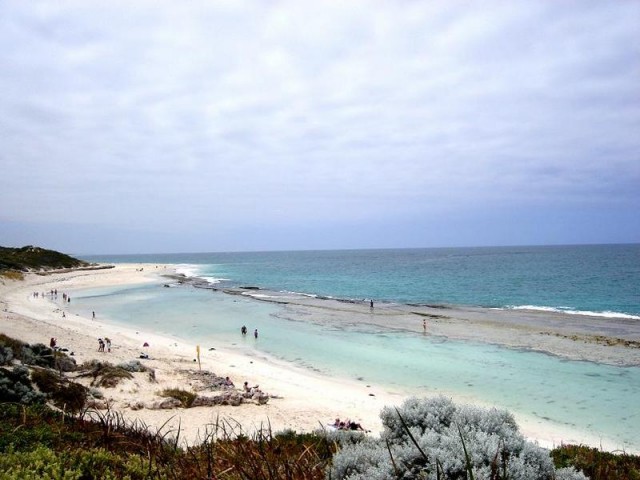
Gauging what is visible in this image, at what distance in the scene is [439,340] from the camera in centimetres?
3198

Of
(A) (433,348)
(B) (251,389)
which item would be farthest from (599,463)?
(A) (433,348)

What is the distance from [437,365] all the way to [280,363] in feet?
31.7

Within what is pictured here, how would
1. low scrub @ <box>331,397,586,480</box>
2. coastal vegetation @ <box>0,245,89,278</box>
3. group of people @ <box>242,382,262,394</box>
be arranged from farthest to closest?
coastal vegetation @ <box>0,245,89,278</box>, group of people @ <box>242,382,262,394</box>, low scrub @ <box>331,397,586,480</box>

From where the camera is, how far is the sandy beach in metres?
15.4

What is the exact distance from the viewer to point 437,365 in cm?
2505

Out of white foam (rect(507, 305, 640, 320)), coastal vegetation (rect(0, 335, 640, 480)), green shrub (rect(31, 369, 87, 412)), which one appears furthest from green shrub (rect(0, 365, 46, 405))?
white foam (rect(507, 305, 640, 320))

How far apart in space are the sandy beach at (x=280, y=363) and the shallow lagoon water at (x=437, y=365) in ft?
5.15

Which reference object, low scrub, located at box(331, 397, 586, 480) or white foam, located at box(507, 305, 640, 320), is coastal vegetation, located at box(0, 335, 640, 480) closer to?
low scrub, located at box(331, 397, 586, 480)

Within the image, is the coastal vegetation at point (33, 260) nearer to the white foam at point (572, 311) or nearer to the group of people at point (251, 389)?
the group of people at point (251, 389)

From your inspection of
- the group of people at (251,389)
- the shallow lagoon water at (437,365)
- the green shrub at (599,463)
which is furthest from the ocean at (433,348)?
the green shrub at (599,463)

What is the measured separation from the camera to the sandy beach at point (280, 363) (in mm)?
15430

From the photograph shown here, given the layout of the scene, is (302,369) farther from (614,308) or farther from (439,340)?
(614,308)

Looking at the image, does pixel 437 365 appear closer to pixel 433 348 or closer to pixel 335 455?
pixel 433 348

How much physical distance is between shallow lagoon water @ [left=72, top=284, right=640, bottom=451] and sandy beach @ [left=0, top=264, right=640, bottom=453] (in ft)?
5.15
